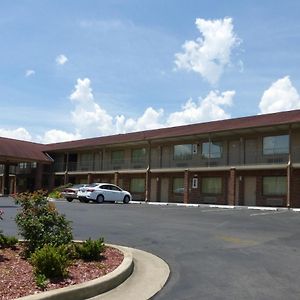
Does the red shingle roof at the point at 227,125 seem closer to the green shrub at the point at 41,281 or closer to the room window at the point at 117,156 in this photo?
the room window at the point at 117,156

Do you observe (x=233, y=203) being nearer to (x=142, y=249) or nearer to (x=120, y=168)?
(x=120, y=168)

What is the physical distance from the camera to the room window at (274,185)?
3259cm

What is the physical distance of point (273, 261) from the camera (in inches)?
384

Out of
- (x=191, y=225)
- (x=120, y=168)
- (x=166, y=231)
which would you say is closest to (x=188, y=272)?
(x=166, y=231)

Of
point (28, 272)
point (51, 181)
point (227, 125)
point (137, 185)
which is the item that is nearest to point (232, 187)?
point (227, 125)

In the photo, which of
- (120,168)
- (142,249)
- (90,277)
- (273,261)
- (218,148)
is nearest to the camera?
(90,277)

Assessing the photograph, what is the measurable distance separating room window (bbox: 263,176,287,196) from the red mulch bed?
966 inches

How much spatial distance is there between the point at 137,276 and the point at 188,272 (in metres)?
0.99

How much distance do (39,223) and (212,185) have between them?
28855 millimetres

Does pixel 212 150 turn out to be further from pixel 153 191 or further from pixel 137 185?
pixel 137 185

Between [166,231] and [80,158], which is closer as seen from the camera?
[166,231]

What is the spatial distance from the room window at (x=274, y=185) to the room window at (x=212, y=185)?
3.88m

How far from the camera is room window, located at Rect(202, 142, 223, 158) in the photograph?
37009 mm

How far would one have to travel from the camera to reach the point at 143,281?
310 inches
